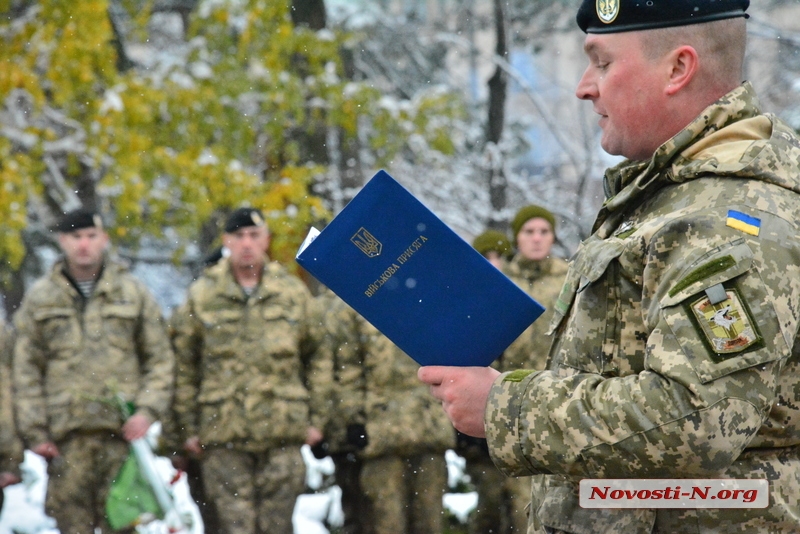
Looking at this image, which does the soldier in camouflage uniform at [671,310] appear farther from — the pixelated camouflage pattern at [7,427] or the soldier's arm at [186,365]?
the pixelated camouflage pattern at [7,427]

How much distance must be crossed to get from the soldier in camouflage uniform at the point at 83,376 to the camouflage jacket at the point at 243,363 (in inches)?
6.1

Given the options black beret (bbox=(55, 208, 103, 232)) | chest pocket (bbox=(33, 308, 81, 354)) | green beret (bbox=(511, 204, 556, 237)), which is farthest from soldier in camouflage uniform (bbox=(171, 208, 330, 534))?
green beret (bbox=(511, 204, 556, 237))

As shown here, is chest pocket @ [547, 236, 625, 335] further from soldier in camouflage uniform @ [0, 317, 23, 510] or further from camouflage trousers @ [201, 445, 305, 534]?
soldier in camouflage uniform @ [0, 317, 23, 510]

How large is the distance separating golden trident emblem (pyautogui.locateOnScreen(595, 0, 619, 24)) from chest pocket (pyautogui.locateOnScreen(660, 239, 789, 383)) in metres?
0.53

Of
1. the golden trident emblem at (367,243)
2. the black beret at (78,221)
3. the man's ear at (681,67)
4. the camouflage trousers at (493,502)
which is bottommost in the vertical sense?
the camouflage trousers at (493,502)

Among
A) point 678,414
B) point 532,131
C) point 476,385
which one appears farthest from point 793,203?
point 532,131

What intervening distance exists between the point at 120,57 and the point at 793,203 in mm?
10110

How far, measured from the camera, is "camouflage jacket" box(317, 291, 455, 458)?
19.3ft

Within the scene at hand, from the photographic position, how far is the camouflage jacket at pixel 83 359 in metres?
5.71

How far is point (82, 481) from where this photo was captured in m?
5.74

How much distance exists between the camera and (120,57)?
1084cm

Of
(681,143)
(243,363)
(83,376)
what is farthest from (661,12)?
(83,376)

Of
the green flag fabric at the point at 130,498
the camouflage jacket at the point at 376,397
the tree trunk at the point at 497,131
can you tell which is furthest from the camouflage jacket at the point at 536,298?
the tree trunk at the point at 497,131

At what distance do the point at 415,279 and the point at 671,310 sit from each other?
20.7 inches
